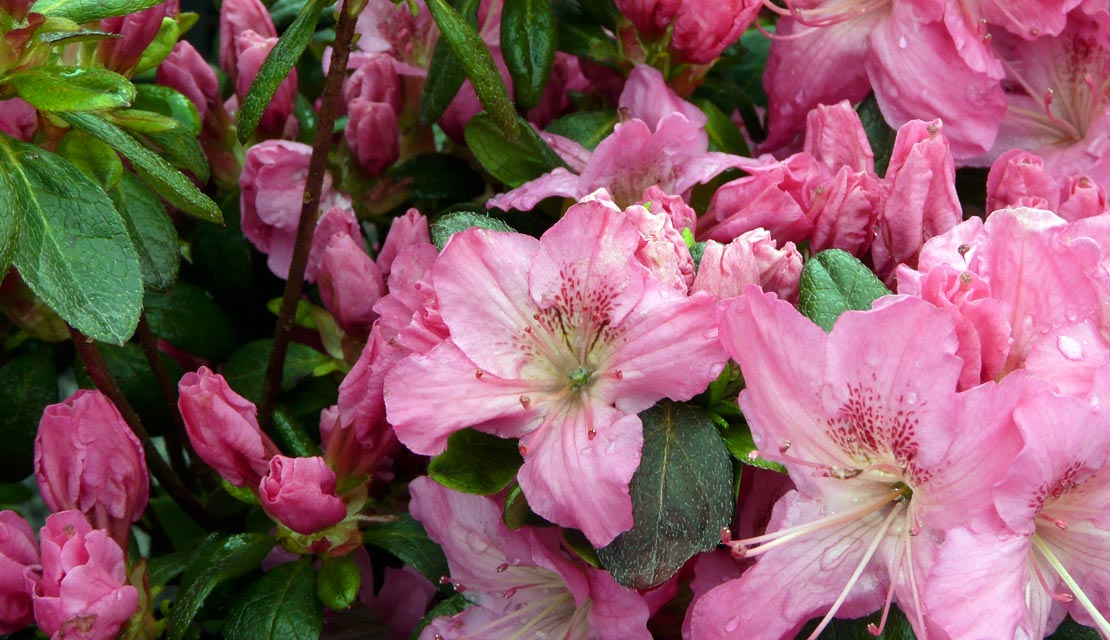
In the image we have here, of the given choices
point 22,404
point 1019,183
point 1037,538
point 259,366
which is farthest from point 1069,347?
point 22,404

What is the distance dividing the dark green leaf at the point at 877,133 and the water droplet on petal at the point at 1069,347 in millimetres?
401

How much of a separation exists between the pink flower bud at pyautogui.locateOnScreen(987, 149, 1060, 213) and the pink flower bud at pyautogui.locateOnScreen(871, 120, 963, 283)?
0.06 meters

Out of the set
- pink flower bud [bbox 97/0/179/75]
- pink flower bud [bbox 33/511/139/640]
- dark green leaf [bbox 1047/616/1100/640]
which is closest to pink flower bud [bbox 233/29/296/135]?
pink flower bud [bbox 97/0/179/75]

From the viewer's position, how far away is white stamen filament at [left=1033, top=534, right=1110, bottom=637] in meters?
0.74

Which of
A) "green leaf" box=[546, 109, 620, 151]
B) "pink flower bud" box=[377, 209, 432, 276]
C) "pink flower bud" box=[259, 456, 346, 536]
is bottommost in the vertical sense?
"pink flower bud" box=[259, 456, 346, 536]

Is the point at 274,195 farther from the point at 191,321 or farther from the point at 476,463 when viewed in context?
the point at 476,463

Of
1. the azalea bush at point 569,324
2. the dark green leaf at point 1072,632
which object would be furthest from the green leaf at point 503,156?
the dark green leaf at point 1072,632

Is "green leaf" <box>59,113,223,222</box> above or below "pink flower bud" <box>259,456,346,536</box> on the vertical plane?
above

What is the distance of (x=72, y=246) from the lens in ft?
2.76

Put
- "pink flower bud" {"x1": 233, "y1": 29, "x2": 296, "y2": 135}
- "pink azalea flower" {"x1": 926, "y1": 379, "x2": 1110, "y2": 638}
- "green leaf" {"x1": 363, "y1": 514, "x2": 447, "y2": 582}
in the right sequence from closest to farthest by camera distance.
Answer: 1. "pink azalea flower" {"x1": 926, "y1": 379, "x2": 1110, "y2": 638}
2. "green leaf" {"x1": 363, "y1": 514, "x2": 447, "y2": 582}
3. "pink flower bud" {"x1": 233, "y1": 29, "x2": 296, "y2": 135}

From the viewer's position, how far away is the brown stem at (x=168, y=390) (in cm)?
108

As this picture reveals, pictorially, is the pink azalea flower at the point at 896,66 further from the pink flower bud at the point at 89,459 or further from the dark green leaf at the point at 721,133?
the pink flower bud at the point at 89,459

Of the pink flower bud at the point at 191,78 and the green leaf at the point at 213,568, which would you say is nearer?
the green leaf at the point at 213,568

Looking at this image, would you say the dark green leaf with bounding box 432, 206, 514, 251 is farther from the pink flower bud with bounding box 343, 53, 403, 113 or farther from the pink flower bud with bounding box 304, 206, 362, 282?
the pink flower bud with bounding box 343, 53, 403, 113
